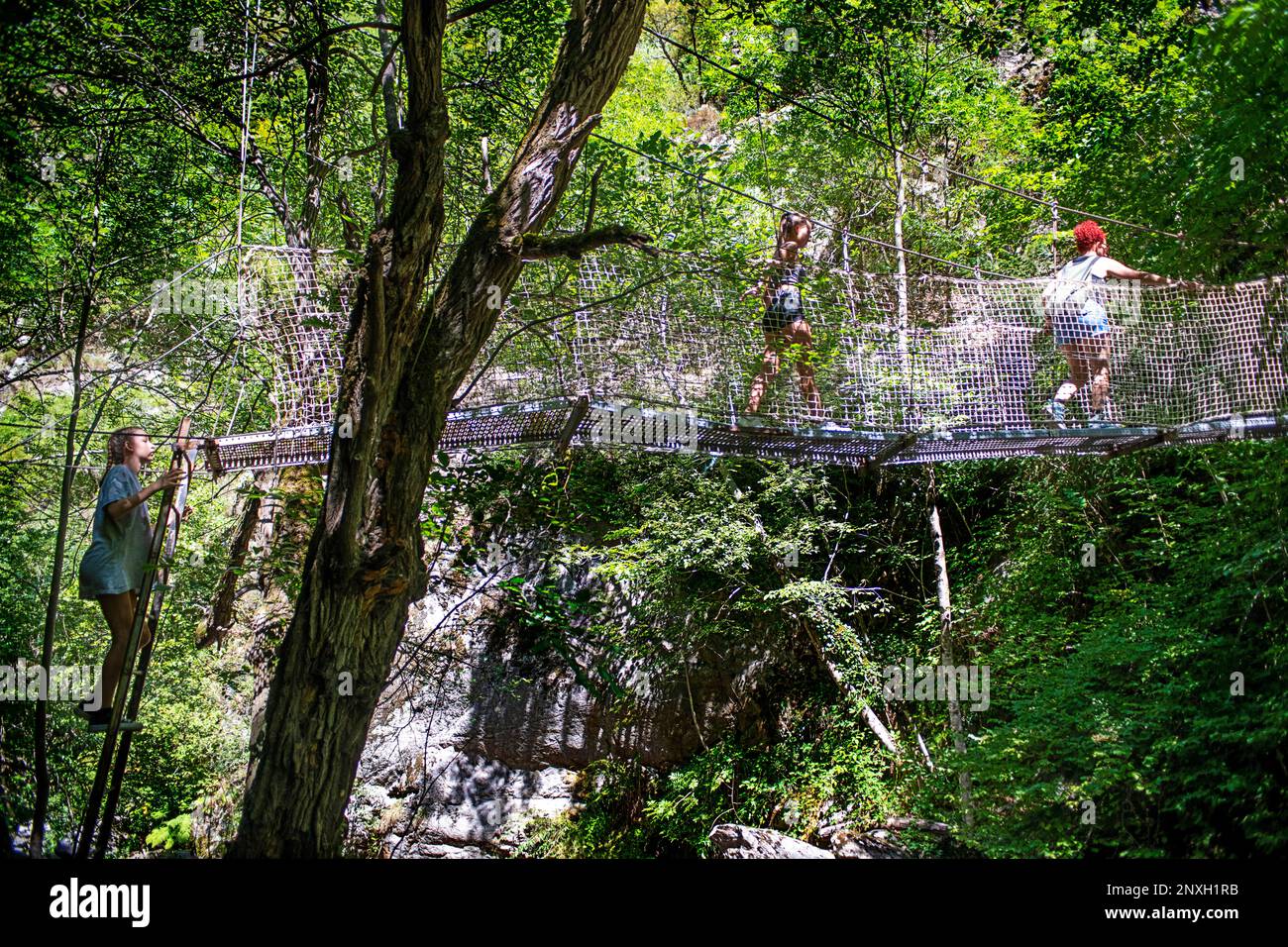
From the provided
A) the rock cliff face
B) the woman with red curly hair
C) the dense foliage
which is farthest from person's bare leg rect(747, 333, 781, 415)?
the rock cliff face

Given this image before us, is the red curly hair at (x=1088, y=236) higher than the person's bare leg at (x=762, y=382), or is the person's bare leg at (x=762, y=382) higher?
the red curly hair at (x=1088, y=236)

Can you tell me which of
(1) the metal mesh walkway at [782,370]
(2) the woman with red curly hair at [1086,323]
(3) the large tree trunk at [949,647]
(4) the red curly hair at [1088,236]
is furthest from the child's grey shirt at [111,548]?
(4) the red curly hair at [1088,236]

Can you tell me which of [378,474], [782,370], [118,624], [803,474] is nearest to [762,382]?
[782,370]

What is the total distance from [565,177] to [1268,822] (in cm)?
341

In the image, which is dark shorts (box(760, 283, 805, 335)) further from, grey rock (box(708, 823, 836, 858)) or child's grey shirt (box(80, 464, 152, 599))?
grey rock (box(708, 823, 836, 858))

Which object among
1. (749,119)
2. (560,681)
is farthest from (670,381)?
(749,119)

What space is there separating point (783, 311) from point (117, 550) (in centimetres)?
257

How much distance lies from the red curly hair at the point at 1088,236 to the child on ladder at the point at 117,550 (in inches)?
149

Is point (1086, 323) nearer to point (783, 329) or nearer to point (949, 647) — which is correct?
point (783, 329)

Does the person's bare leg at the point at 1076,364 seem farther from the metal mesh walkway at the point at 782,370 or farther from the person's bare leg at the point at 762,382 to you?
the person's bare leg at the point at 762,382

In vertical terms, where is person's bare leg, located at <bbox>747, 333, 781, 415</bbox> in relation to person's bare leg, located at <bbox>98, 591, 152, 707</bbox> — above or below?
above

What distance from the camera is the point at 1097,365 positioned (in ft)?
13.3

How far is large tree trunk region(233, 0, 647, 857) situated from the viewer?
2.76 m

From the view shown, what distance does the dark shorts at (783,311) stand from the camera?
13.1 feet
